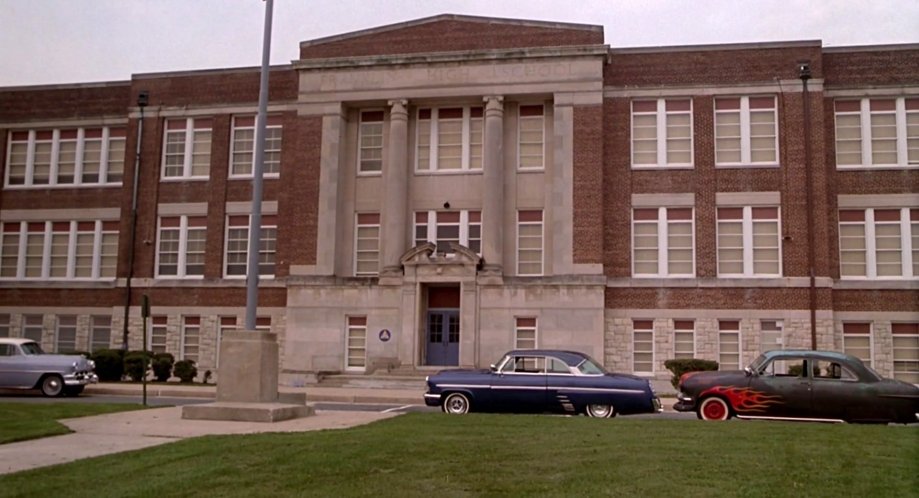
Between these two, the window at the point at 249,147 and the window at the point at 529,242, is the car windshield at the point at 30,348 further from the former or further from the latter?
the window at the point at 529,242

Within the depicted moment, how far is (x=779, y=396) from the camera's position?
18109 mm

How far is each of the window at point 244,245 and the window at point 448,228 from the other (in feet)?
20.5

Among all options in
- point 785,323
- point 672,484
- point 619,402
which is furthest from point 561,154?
point 672,484

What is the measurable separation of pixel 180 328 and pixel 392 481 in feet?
100

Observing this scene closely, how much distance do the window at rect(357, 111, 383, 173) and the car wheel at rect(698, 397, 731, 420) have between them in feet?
71.6

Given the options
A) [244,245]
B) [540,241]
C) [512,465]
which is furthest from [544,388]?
[244,245]

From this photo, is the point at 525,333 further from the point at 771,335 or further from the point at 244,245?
the point at 244,245

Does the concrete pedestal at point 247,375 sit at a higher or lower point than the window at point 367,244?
lower

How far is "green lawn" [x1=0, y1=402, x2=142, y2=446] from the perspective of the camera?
15.1 meters

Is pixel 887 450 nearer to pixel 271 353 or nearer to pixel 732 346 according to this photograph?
pixel 271 353

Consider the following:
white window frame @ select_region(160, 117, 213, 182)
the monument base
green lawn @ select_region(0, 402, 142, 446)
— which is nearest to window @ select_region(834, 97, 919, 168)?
the monument base

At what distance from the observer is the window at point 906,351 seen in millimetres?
32969

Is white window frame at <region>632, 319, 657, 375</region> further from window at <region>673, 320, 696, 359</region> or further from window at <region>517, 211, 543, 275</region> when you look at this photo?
window at <region>517, 211, 543, 275</region>

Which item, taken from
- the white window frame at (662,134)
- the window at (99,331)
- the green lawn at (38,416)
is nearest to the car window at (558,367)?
the green lawn at (38,416)
